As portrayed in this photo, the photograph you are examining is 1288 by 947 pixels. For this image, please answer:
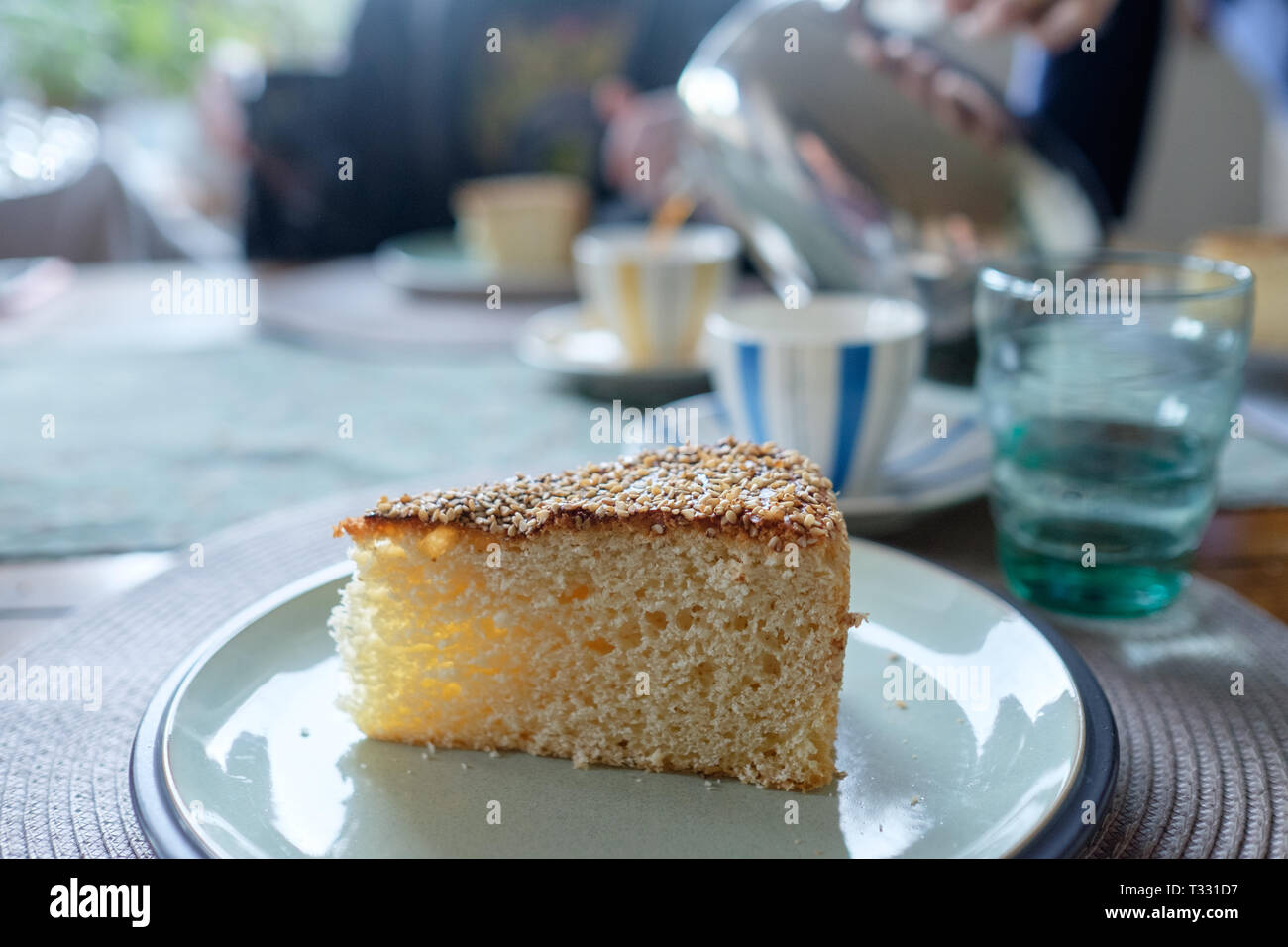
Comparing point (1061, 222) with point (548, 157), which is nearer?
point (1061, 222)

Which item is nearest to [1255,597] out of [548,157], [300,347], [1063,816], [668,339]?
[1063,816]

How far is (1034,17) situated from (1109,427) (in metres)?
0.94

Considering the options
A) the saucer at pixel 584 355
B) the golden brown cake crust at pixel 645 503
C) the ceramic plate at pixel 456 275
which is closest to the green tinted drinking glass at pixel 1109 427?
the golden brown cake crust at pixel 645 503

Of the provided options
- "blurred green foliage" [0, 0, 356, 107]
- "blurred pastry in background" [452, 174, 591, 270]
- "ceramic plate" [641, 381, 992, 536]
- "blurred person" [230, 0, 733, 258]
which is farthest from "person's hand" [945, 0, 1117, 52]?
"blurred green foliage" [0, 0, 356, 107]

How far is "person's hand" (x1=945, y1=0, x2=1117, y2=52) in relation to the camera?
1617 millimetres

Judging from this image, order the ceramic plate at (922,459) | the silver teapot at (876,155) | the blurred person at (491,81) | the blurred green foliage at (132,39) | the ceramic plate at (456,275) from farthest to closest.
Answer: the blurred green foliage at (132,39), the blurred person at (491,81), the ceramic plate at (456,275), the silver teapot at (876,155), the ceramic plate at (922,459)

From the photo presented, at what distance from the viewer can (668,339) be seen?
171 cm

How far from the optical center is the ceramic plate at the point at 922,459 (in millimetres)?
1152

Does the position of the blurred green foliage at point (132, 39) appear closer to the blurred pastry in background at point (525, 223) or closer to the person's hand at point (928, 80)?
the blurred pastry in background at point (525, 223)

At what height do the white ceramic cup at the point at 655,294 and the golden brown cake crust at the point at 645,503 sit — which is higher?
the white ceramic cup at the point at 655,294

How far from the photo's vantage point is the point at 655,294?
167 cm

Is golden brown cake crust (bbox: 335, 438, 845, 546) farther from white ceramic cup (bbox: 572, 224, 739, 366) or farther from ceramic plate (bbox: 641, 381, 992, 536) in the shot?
white ceramic cup (bbox: 572, 224, 739, 366)

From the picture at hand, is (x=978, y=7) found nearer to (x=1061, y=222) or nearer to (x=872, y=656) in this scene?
(x=1061, y=222)

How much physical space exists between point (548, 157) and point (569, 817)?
8.73ft
